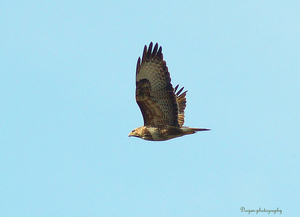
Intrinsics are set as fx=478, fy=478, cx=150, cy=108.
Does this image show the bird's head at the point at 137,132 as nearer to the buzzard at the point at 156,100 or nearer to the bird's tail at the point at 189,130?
the buzzard at the point at 156,100

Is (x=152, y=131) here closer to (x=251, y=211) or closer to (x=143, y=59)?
(x=143, y=59)

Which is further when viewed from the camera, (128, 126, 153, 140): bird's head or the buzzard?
(128, 126, 153, 140): bird's head

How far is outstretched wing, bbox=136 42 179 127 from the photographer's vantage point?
12.8 metres

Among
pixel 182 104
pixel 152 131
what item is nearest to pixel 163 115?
pixel 152 131

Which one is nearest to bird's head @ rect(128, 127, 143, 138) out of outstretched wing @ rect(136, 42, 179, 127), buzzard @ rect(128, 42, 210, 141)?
buzzard @ rect(128, 42, 210, 141)

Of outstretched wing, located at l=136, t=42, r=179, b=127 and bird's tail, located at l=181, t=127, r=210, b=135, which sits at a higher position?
outstretched wing, located at l=136, t=42, r=179, b=127

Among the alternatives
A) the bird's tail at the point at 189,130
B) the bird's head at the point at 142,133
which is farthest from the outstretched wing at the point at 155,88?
the bird's head at the point at 142,133

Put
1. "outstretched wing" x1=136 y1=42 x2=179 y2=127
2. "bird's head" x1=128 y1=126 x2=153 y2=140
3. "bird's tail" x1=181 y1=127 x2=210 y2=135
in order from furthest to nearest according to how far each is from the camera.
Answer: "bird's head" x1=128 y1=126 x2=153 y2=140 < "bird's tail" x1=181 y1=127 x2=210 y2=135 < "outstretched wing" x1=136 y1=42 x2=179 y2=127

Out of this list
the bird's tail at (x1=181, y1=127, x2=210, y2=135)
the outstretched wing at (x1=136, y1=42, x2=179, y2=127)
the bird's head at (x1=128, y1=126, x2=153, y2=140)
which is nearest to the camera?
the outstretched wing at (x1=136, y1=42, x2=179, y2=127)

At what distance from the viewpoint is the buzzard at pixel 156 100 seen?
1277cm

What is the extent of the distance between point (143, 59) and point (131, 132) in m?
2.21

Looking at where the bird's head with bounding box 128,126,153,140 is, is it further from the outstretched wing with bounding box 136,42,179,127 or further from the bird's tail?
the bird's tail

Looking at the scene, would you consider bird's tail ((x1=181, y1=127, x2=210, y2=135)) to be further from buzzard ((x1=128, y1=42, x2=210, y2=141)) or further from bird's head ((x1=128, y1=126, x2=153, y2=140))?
bird's head ((x1=128, y1=126, x2=153, y2=140))

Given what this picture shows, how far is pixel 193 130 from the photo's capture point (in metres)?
13.0
